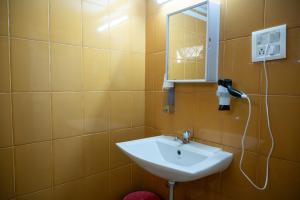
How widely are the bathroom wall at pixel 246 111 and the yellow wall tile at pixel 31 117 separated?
32.0 inches

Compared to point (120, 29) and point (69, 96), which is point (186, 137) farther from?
point (120, 29)

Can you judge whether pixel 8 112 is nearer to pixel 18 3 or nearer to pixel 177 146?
pixel 18 3

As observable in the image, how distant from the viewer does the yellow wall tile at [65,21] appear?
1202 mm

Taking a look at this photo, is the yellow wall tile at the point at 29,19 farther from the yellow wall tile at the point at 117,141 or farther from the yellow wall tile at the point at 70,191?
the yellow wall tile at the point at 70,191

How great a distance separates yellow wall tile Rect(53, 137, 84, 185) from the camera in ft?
4.15

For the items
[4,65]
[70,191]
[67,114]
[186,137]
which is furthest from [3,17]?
[186,137]

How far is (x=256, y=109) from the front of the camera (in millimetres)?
992

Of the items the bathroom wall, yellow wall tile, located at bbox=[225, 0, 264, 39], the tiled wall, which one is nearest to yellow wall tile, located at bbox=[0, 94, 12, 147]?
the tiled wall

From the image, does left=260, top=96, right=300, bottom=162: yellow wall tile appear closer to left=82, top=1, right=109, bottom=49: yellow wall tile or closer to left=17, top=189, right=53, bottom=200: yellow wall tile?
left=82, top=1, right=109, bottom=49: yellow wall tile

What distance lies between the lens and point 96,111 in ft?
4.62

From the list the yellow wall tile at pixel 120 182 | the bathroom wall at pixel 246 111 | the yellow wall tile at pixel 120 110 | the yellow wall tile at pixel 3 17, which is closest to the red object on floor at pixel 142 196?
the yellow wall tile at pixel 120 182

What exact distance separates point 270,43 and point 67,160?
4.29 feet

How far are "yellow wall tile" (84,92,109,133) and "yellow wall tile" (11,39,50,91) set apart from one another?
0.91 ft

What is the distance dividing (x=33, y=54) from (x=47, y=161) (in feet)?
2.07
